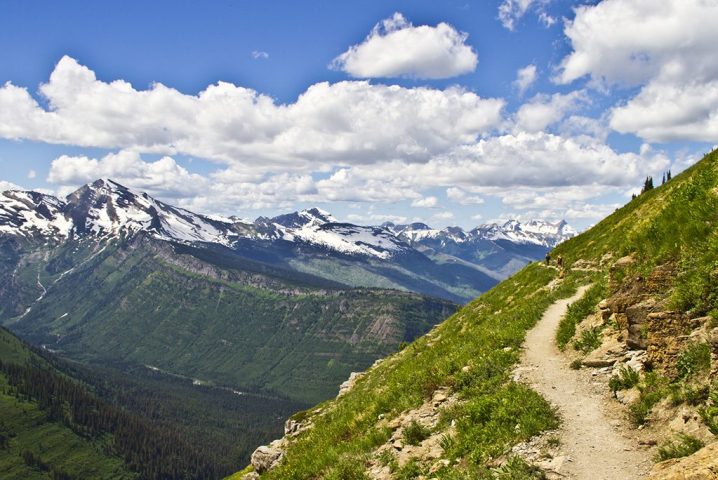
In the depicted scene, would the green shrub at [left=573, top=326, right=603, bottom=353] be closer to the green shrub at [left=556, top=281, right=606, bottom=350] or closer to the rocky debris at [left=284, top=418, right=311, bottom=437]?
the green shrub at [left=556, top=281, right=606, bottom=350]

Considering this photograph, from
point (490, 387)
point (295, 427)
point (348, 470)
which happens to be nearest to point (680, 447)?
point (490, 387)

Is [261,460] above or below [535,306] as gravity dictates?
below

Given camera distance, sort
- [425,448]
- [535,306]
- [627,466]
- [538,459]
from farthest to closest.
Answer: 1. [535,306]
2. [425,448]
3. [538,459]
4. [627,466]

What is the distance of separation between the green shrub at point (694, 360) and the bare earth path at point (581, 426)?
218 cm

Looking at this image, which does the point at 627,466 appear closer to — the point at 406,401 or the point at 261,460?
the point at 406,401

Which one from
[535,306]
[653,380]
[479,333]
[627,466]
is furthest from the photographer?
[535,306]

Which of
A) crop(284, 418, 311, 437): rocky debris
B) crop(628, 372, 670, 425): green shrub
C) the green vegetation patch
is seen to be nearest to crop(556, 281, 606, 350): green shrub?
the green vegetation patch

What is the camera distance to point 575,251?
5006cm

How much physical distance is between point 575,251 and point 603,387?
126ft

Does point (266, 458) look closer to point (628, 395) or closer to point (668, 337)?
point (628, 395)

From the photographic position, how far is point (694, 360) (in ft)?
38.7

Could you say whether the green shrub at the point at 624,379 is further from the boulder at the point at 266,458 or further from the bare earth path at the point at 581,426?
the boulder at the point at 266,458

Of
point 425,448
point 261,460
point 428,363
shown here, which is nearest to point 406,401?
point 425,448

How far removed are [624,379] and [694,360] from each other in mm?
2316
